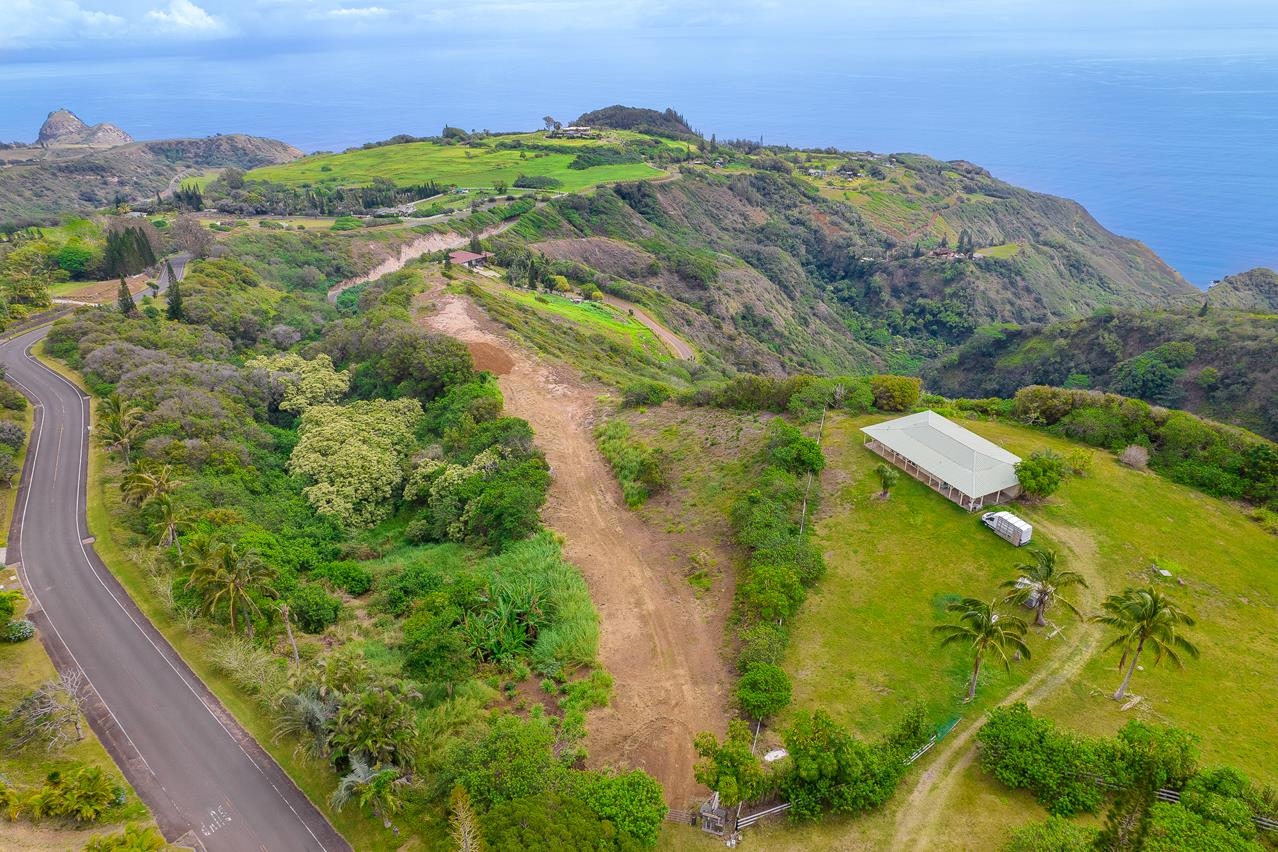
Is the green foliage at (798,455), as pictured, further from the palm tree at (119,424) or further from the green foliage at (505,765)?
→ the palm tree at (119,424)

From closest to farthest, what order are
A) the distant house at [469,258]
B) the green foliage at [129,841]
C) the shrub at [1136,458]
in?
the green foliage at [129,841], the shrub at [1136,458], the distant house at [469,258]

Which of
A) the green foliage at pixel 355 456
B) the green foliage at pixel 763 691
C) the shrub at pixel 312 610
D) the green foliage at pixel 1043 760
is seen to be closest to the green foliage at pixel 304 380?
the green foliage at pixel 355 456

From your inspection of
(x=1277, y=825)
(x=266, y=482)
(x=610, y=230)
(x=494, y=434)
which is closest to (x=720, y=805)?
(x=1277, y=825)

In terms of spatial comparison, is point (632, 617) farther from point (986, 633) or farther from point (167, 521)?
point (167, 521)

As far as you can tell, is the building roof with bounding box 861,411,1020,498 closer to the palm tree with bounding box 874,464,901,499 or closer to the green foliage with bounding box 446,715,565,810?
the palm tree with bounding box 874,464,901,499

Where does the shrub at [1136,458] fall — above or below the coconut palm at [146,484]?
above

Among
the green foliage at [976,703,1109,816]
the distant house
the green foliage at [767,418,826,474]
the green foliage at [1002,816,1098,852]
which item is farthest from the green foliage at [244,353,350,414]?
the green foliage at [1002,816,1098,852]
